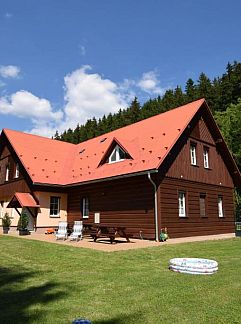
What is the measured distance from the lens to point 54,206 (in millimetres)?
22250

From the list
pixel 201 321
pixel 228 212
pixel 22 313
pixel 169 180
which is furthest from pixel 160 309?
pixel 228 212

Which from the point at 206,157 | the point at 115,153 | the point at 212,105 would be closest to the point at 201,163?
the point at 206,157

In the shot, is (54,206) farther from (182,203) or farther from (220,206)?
(220,206)

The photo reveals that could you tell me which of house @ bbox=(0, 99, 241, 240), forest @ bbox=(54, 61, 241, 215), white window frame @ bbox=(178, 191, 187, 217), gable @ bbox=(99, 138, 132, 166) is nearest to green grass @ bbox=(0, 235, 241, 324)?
house @ bbox=(0, 99, 241, 240)

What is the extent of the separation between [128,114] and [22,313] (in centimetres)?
4978

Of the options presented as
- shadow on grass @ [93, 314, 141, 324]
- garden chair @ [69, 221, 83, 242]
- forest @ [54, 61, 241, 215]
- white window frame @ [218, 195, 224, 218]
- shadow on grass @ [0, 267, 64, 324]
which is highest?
forest @ [54, 61, 241, 215]

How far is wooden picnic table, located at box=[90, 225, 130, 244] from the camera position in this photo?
1471 cm

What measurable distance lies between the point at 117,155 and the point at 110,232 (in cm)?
521

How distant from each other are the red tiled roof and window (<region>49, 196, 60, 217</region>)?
1311mm

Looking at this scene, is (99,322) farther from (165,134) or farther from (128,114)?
(128,114)

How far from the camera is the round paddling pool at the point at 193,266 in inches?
310

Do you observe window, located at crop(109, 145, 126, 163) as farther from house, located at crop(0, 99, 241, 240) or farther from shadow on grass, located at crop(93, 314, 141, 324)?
shadow on grass, located at crop(93, 314, 141, 324)

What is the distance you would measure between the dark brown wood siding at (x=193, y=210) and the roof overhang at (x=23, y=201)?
28.7 ft

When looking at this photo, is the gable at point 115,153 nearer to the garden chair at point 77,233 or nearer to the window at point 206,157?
the garden chair at point 77,233
